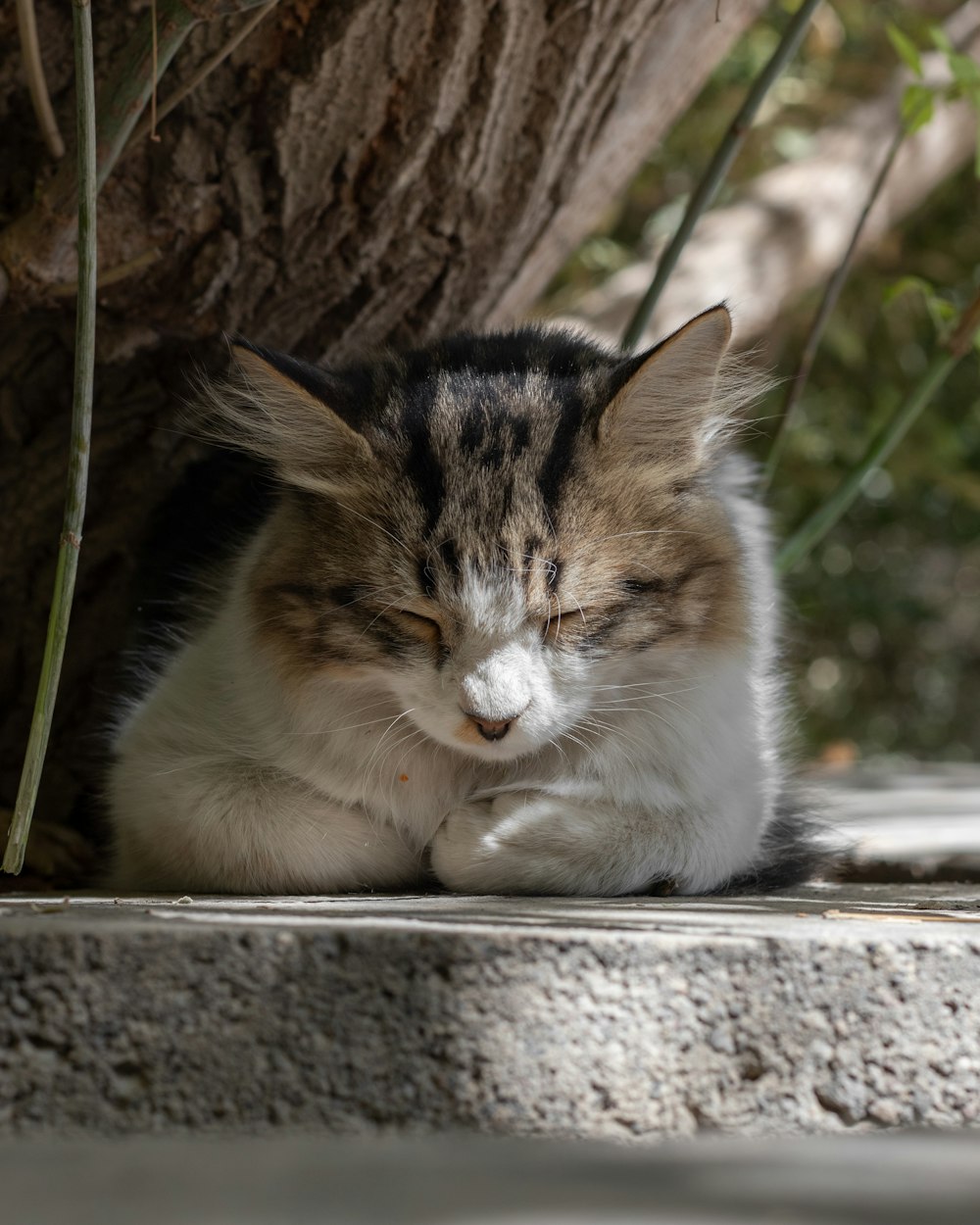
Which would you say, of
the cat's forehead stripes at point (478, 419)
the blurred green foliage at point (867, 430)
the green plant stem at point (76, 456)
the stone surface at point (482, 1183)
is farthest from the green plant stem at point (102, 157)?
the blurred green foliage at point (867, 430)

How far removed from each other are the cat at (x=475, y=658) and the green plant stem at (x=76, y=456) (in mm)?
347

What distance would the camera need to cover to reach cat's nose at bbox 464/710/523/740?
6.94 feet

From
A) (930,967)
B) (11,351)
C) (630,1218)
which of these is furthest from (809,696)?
(630,1218)

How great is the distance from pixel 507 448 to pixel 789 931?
40.7 inches

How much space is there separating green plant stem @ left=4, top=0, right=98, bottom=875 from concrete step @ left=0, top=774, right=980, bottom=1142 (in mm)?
432

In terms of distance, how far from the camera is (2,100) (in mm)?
2871

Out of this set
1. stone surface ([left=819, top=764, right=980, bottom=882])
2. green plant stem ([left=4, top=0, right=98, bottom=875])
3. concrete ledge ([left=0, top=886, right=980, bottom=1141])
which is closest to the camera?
concrete ledge ([left=0, top=886, right=980, bottom=1141])

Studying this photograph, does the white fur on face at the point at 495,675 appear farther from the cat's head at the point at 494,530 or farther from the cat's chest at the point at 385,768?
the cat's chest at the point at 385,768

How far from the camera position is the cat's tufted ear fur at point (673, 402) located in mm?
2318

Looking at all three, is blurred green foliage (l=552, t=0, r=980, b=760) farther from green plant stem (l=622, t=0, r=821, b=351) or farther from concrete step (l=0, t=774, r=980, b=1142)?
concrete step (l=0, t=774, r=980, b=1142)

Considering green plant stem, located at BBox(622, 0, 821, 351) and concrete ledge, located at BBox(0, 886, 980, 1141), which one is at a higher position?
green plant stem, located at BBox(622, 0, 821, 351)

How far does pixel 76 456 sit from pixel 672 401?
1.04 metres

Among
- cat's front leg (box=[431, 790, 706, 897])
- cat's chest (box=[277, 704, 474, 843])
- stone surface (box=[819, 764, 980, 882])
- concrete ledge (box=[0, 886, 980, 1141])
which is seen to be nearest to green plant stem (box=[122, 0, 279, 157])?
cat's chest (box=[277, 704, 474, 843])

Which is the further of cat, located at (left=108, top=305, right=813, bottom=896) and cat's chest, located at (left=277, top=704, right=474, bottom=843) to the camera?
cat's chest, located at (left=277, top=704, right=474, bottom=843)
